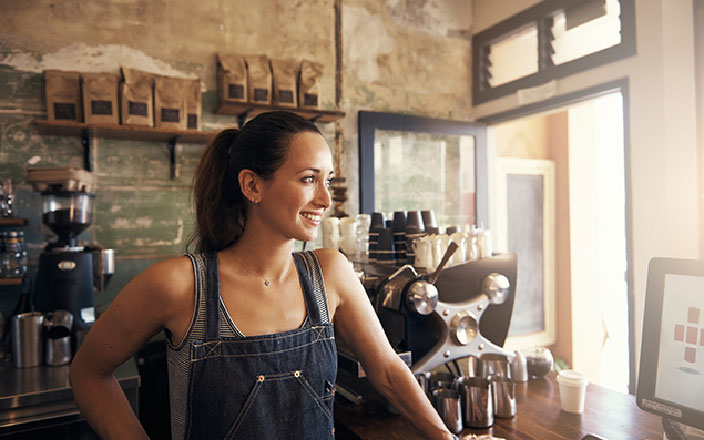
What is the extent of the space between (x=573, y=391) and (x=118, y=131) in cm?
257

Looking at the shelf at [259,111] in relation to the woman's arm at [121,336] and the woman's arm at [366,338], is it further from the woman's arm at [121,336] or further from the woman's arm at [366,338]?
the woman's arm at [121,336]

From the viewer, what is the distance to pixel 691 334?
1149mm

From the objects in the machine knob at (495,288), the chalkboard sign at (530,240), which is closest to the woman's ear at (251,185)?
the machine knob at (495,288)

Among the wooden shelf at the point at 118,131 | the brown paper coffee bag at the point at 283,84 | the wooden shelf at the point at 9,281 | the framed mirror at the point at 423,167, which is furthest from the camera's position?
the framed mirror at the point at 423,167

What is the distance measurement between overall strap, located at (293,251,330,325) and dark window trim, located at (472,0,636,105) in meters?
2.51

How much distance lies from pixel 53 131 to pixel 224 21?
126cm

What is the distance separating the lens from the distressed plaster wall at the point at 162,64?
2.79 metres

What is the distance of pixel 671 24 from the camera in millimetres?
2738

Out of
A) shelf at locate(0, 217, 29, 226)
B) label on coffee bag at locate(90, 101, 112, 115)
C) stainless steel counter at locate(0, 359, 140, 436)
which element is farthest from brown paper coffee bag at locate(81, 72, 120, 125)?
stainless steel counter at locate(0, 359, 140, 436)

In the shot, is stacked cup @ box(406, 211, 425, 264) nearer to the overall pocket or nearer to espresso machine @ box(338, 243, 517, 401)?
espresso machine @ box(338, 243, 517, 401)

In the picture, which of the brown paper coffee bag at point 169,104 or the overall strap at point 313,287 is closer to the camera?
the overall strap at point 313,287

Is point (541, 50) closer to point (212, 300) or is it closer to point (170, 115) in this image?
point (170, 115)

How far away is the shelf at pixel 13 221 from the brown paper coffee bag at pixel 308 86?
1.69 m

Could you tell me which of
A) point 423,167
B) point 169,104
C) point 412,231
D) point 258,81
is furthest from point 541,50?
point 169,104
